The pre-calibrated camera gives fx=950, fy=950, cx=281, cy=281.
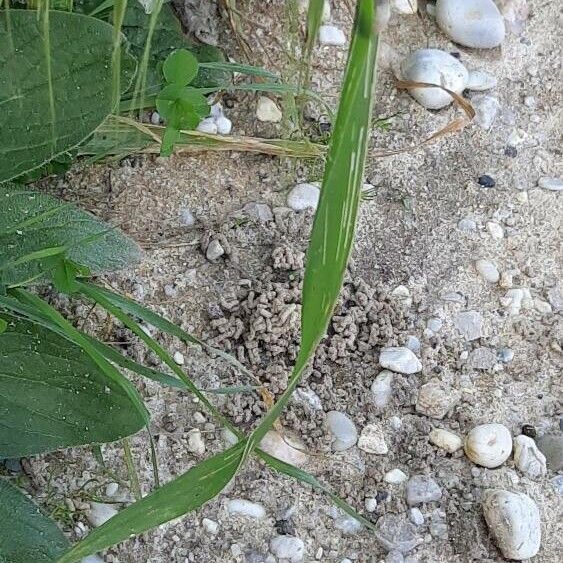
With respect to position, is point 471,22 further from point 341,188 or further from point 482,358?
point 341,188

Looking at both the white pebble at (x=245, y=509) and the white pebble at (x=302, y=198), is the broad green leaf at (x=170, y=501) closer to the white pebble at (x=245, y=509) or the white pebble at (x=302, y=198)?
the white pebble at (x=245, y=509)

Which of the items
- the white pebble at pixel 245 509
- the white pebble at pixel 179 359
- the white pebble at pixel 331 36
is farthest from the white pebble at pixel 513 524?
the white pebble at pixel 331 36

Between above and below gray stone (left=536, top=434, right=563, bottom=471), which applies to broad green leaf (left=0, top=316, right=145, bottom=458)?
above

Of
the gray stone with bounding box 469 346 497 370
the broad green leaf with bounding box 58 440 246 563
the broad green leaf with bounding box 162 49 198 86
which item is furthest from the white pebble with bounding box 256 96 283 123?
the broad green leaf with bounding box 58 440 246 563

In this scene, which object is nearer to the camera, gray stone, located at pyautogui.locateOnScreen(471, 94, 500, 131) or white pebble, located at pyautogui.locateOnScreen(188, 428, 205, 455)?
white pebble, located at pyautogui.locateOnScreen(188, 428, 205, 455)

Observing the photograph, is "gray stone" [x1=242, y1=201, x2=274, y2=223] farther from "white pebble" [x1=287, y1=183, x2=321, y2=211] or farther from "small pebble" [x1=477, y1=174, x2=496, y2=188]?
"small pebble" [x1=477, y1=174, x2=496, y2=188]

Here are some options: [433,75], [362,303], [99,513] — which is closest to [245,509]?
[99,513]
